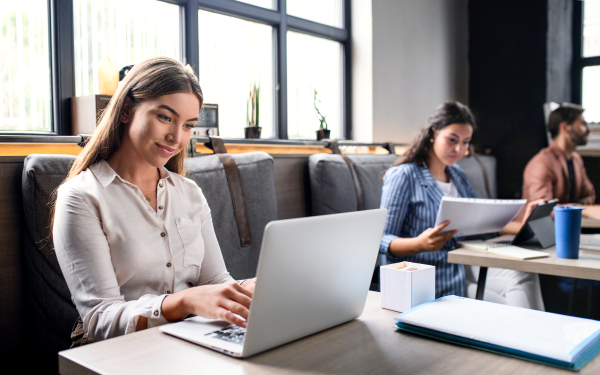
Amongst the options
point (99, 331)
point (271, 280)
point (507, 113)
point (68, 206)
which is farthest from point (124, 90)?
point (507, 113)

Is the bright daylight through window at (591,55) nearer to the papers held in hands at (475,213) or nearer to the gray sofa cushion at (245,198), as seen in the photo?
the papers held in hands at (475,213)

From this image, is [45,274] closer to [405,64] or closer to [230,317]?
[230,317]

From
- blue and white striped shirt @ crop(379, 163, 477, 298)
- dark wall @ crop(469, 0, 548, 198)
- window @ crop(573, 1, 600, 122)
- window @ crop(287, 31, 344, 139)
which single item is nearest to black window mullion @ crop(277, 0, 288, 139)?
window @ crop(287, 31, 344, 139)

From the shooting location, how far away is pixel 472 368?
2.15 feet

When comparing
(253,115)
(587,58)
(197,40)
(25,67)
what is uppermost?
(587,58)

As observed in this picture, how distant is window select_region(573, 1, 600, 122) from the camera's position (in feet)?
13.0

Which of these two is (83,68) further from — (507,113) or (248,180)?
(507,113)

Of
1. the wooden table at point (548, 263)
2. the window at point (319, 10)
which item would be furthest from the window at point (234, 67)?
the wooden table at point (548, 263)

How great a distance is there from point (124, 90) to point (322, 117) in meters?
2.03

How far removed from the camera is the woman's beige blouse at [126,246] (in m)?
0.98

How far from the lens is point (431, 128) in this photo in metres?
2.20

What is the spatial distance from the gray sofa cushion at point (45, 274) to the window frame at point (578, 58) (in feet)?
13.5

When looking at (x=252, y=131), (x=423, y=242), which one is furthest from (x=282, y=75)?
(x=423, y=242)

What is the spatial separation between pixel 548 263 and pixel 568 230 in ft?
0.48
